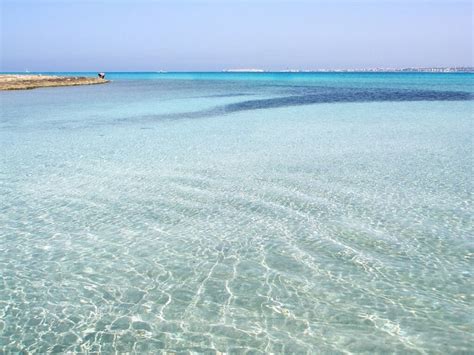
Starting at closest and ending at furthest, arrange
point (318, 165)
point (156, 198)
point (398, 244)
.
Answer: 1. point (398, 244)
2. point (156, 198)
3. point (318, 165)

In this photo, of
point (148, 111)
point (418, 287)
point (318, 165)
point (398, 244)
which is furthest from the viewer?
point (148, 111)

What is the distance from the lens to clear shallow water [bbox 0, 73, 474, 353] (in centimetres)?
618

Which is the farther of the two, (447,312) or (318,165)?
(318,165)

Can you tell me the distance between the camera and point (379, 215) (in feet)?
34.3

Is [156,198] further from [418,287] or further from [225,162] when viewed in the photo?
[418,287]

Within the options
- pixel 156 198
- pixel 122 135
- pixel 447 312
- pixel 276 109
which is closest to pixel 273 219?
pixel 156 198

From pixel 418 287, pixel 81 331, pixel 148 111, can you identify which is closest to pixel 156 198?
pixel 81 331

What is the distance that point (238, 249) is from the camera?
29.0 feet

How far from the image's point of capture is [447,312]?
6.52 meters

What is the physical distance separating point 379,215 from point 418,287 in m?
3.41

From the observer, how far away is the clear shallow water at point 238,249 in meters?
6.18

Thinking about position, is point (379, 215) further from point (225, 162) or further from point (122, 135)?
point (122, 135)

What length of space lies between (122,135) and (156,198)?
11.9 meters

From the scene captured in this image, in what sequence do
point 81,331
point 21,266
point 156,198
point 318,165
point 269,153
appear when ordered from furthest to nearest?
1. point 269,153
2. point 318,165
3. point 156,198
4. point 21,266
5. point 81,331
